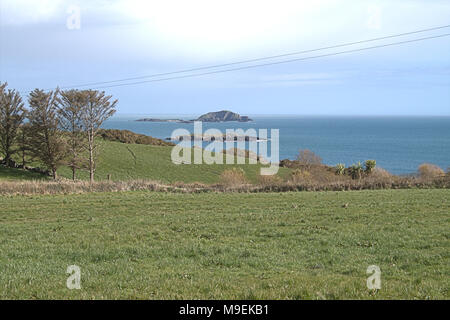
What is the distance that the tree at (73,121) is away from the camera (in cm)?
5156

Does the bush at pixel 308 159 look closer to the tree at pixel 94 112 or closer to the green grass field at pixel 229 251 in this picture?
the tree at pixel 94 112

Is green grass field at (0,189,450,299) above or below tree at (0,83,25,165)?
below

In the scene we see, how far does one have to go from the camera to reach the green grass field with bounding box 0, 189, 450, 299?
7.27 metres

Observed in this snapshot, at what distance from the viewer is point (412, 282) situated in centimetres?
780

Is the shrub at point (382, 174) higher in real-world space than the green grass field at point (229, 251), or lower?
higher

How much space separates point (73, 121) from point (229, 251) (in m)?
46.7

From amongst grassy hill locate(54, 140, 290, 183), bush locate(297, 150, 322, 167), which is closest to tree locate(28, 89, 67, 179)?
grassy hill locate(54, 140, 290, 183)

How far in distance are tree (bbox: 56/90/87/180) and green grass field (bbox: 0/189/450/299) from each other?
3296 cm

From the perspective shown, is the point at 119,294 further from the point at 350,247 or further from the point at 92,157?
the point at 92,157

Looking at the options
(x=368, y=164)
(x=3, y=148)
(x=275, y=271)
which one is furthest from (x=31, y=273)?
(x=368, y=164)

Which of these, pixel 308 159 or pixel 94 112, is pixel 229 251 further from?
pixel 308 159

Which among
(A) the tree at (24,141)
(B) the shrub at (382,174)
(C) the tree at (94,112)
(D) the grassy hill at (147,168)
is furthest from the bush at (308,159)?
(A) the tree at (24,141)

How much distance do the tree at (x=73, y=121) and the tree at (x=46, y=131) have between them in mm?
975

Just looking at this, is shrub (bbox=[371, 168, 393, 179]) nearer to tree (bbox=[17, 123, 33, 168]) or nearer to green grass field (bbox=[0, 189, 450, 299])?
green grass field (bbox=[0, 189, 450, 299])
